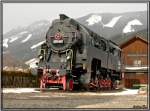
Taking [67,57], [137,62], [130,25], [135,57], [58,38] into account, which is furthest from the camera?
[130,25]

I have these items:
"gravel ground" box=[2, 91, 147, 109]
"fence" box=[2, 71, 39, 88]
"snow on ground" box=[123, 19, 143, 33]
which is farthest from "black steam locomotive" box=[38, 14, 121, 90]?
"snow on ground" box=[123, 19, 143, 33]

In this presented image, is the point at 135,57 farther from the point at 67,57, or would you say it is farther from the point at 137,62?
the point at 67,57

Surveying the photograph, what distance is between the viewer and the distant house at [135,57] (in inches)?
2127

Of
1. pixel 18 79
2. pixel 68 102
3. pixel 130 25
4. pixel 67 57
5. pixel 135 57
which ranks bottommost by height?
pixel 68 102

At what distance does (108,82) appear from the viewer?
30.8m

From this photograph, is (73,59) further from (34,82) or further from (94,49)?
(34,82)

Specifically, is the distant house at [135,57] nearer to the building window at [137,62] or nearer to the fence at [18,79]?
the building window at [137,62]

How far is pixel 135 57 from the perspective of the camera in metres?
56.2

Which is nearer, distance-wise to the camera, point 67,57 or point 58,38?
point 67,57

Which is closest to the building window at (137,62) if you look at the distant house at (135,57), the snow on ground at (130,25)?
the distant house at (135,57)

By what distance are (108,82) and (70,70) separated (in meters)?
7.57

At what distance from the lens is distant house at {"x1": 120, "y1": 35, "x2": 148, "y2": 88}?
54.0 m

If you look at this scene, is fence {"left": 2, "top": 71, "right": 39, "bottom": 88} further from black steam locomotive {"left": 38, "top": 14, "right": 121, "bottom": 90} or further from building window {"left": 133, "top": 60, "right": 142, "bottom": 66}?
building window {"left": 133, "top": 60, "right": 142, "bottom": 66}

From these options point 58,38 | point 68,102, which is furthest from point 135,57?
point 68,102
